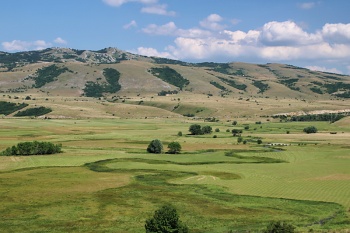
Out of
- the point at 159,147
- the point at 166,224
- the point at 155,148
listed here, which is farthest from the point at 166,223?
the point at 159,147

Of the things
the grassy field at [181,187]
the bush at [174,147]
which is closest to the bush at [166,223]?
the grassy field at [181,187]

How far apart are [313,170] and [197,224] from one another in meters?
57.4

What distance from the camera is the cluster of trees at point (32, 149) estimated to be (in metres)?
137

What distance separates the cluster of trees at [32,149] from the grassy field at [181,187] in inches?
170

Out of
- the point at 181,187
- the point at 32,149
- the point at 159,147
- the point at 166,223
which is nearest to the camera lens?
the point at 166,223

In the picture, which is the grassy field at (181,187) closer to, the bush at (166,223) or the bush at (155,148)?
the bush at (155,148)

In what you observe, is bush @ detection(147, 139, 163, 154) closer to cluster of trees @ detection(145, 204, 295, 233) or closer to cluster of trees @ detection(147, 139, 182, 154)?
cluster of trees @ detection(147, 139, 182, 154)

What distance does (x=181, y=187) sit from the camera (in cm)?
9331

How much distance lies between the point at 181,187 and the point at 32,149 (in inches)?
2553

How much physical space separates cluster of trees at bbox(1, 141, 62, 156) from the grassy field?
431 centimetres

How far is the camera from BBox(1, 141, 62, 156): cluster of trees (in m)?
137

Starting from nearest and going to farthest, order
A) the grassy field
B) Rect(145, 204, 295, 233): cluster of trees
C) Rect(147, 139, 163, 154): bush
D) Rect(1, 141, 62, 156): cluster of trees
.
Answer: Rect(145, 204, 295, 233): cluster of trees
the grassy field
Rect(1, 141, 62, 156): cluster of trees
Rect(147, 139, 163, 154): bush

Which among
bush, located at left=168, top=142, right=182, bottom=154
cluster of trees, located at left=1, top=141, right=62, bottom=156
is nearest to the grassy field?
bush, located at left=168, top=142, right=182, bottom=154

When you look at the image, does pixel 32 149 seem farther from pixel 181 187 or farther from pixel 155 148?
pixel 181 187
